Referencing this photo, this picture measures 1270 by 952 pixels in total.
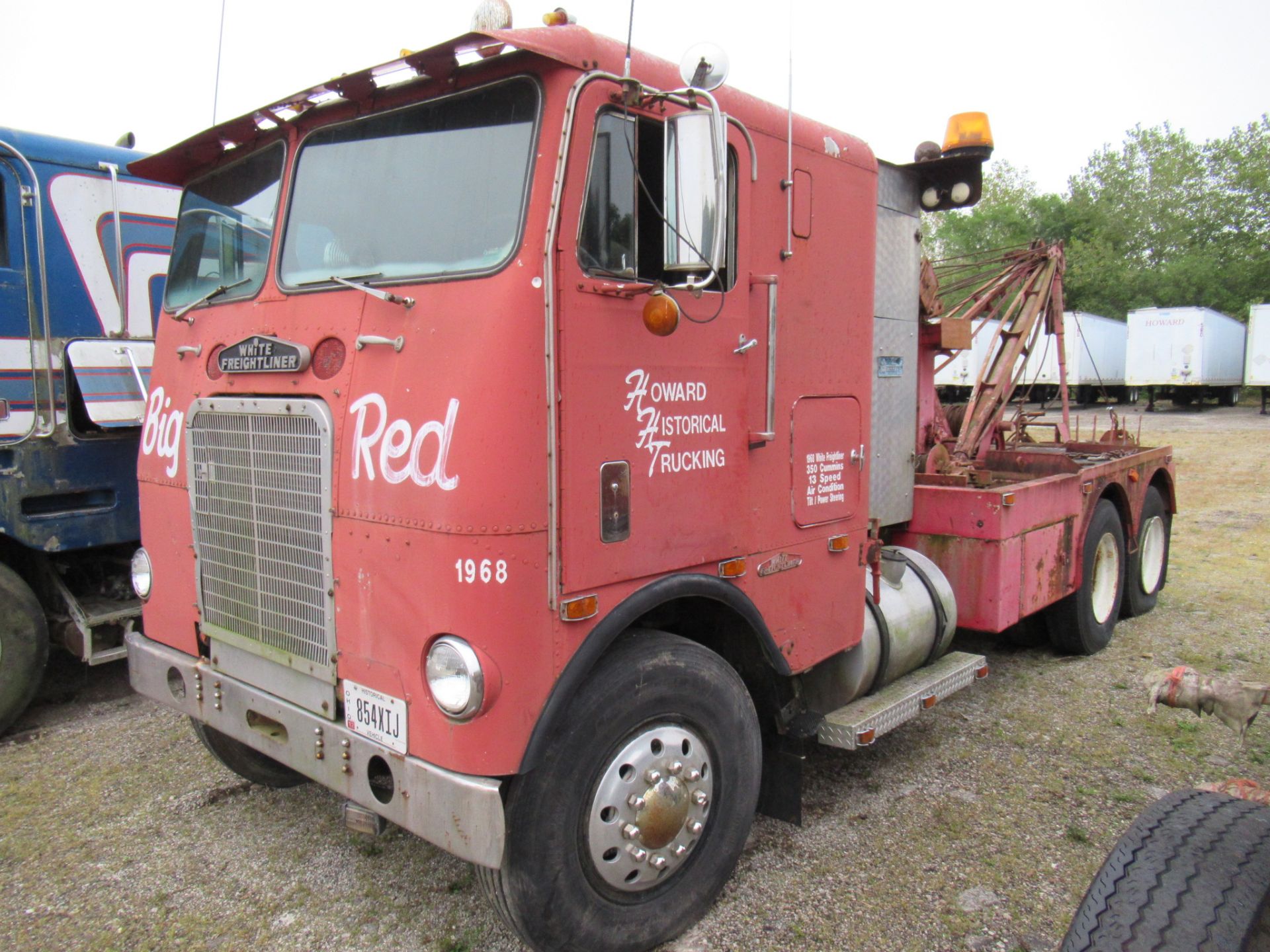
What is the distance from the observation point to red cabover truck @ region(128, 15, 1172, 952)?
2443 mm

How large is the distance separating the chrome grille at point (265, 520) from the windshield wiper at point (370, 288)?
38cm

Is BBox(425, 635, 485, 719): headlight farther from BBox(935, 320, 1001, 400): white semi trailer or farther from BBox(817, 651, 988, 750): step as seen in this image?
BBox(935, 320, 1001, 400): white semi trailer

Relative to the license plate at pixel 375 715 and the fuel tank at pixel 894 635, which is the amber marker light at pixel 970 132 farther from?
the license plate at pixel 375 715

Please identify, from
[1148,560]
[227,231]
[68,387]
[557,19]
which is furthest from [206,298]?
[1148,560]

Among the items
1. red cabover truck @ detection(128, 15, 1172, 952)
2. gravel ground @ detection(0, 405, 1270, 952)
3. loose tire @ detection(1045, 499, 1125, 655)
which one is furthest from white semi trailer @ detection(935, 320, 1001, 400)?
red cabover truck @ detection(128, 15, 1172, 952)

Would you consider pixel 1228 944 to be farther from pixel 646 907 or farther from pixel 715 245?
pixel 715 245

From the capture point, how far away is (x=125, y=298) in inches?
208

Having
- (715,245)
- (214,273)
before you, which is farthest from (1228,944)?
(214,273)

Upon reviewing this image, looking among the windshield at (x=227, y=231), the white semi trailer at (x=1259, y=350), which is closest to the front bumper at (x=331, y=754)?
the windshield at (x=227, y=231)

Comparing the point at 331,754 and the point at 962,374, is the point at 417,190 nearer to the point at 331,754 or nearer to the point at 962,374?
the point at 331,754

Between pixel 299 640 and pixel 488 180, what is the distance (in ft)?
5.10

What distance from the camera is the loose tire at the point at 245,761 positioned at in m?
3.77

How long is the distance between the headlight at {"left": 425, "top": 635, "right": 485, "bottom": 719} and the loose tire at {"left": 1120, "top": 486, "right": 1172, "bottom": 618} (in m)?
5.82

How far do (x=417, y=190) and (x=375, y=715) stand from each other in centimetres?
160
